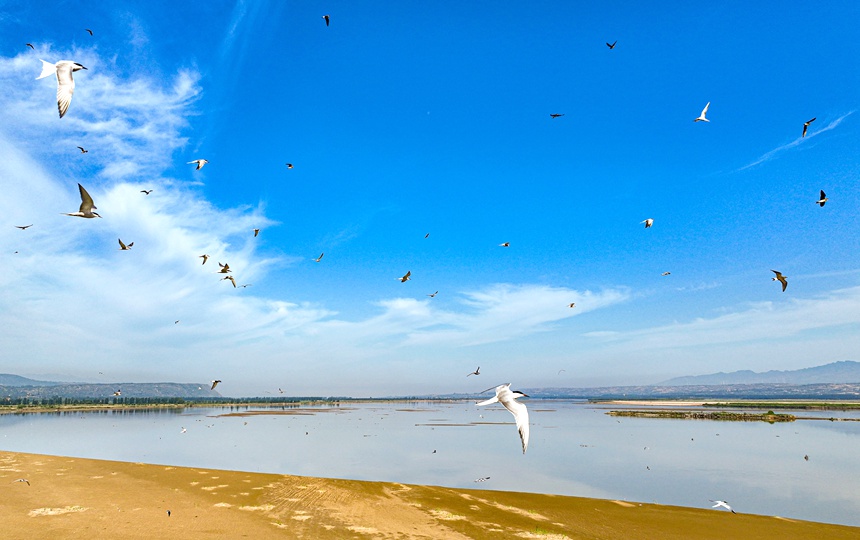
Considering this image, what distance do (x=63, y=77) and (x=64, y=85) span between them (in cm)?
25

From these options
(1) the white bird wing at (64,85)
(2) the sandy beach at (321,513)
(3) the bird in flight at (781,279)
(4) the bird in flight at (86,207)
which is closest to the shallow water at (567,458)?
(2) the sandy beach at (321,513)

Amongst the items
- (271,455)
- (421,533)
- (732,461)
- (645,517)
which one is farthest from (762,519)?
(271,455)

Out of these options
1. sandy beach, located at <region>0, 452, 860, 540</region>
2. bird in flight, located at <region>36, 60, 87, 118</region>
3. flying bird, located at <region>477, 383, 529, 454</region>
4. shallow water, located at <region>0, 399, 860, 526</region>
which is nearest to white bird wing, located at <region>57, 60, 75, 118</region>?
bird in flight, located at <region>36, 60, 87, 118</region>

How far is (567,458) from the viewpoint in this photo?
3894 cm

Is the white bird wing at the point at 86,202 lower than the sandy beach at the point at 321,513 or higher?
higher

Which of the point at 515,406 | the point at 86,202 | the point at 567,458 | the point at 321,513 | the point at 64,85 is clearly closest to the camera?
the point at 515,406

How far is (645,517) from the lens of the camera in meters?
20.7

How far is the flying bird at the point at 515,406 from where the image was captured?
23.4 feet

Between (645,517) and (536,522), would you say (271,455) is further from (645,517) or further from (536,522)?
(645,517)

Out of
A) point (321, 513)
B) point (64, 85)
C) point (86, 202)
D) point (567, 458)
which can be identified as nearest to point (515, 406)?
point (86, 202)

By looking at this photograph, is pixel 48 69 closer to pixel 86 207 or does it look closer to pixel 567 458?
pixel 86 207

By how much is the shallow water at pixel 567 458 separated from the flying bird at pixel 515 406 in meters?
21.0

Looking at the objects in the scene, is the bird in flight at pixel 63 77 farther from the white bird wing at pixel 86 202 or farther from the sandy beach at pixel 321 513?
the sandy beach at pixel 321 513

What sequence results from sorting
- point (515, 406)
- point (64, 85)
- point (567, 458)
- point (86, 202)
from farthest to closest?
point (567, 458), point (86, 202), point (64, 85), point (515, 406)
